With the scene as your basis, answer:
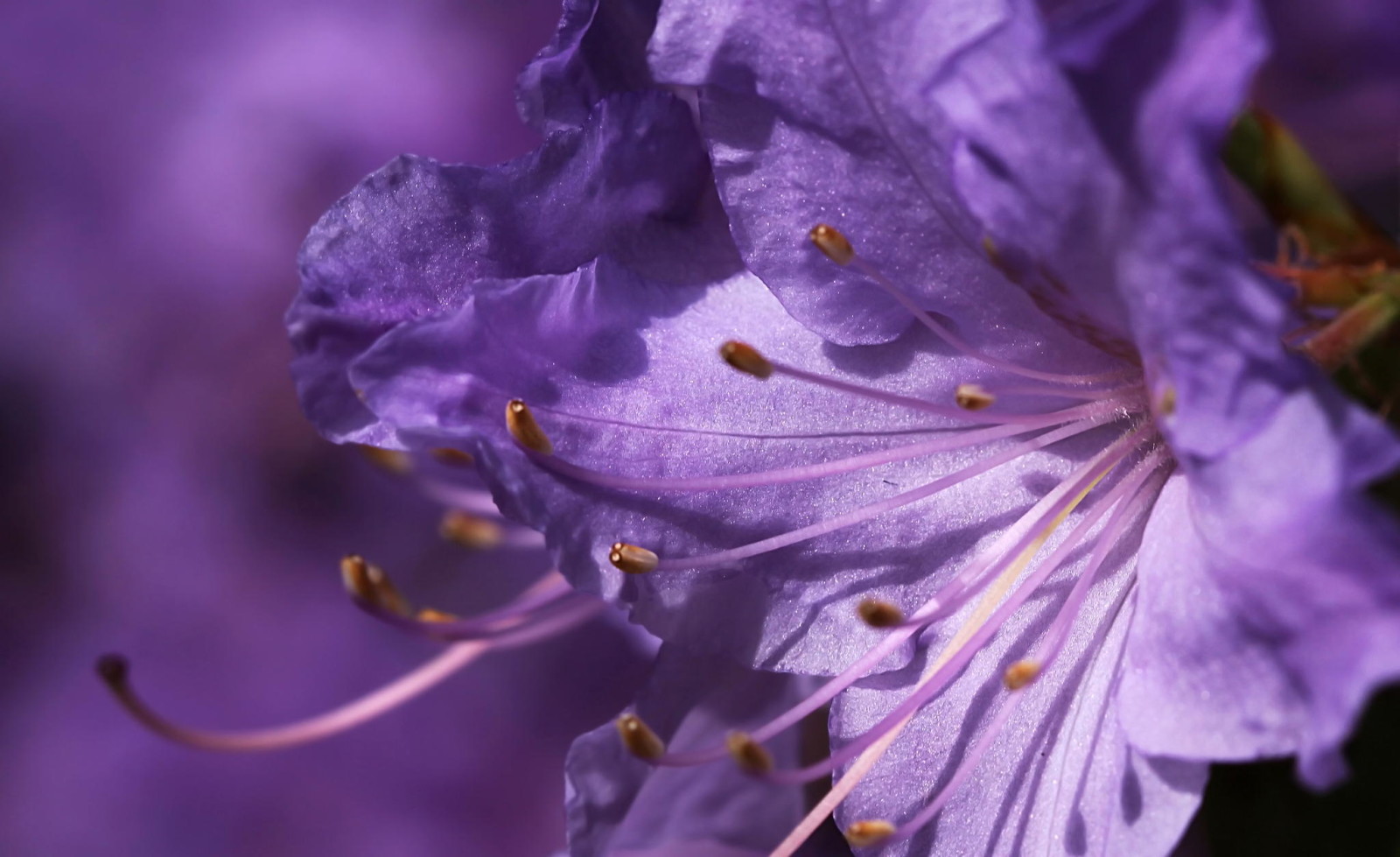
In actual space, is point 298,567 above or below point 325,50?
below

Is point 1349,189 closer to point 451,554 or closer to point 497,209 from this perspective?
point 497,209

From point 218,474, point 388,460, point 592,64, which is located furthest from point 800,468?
point 218,474

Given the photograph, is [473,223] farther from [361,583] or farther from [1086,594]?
[1086,594]

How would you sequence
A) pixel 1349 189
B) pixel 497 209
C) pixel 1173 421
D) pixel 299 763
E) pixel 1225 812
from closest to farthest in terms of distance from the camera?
pixel 1173 421 < pixel 497 209 < pixel 1225 812 < pixel 1349 189 < pixel 299 763

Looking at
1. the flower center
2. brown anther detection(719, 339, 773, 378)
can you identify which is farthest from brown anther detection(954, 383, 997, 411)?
brown anther detection(719, 339, 773, 378)

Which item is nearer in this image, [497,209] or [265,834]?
[497,209]

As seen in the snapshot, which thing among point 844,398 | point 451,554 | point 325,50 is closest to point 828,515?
point 844,398

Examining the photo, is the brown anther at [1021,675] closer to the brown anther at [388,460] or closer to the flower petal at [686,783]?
the flower petal at [686,783]

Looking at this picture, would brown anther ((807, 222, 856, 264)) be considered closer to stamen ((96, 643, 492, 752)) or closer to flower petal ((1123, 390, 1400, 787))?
flower petal ((1123, 390, 1400, 787))
